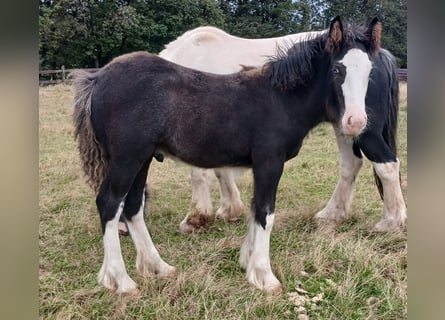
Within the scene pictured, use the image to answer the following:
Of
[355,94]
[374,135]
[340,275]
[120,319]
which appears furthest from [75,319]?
[374,135]

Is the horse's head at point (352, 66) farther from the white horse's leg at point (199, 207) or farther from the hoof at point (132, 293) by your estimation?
the hoof at point (132, 293)

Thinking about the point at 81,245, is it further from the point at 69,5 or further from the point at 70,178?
the point at 69,5

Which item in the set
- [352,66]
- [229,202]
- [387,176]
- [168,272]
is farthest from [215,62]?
[168,272]

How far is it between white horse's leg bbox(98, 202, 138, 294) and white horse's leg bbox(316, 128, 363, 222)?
1651mm

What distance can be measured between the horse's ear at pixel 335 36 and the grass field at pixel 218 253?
65cm

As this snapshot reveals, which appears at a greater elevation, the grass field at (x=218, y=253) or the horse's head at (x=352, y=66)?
the horse's head at (x=352, y=66)

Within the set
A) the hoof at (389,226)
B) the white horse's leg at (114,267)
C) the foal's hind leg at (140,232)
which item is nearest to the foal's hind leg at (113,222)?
the white horse's leg at (114,267)

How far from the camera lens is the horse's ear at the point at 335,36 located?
7.30ft

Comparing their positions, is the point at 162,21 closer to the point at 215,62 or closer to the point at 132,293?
the point at 215,62

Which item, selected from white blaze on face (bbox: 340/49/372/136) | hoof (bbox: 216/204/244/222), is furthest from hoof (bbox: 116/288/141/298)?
white blaze on face (bbox: 340/49/372/136)

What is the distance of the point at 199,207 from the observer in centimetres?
326

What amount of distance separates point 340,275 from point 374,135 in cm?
108

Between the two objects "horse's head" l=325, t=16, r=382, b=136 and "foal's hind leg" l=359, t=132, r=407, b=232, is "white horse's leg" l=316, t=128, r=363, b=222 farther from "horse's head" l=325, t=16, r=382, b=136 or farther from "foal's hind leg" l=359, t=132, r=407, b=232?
"horse's head" l=325, t=16, r=382, b=136

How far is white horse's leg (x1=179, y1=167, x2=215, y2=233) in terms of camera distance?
10.4 ft
